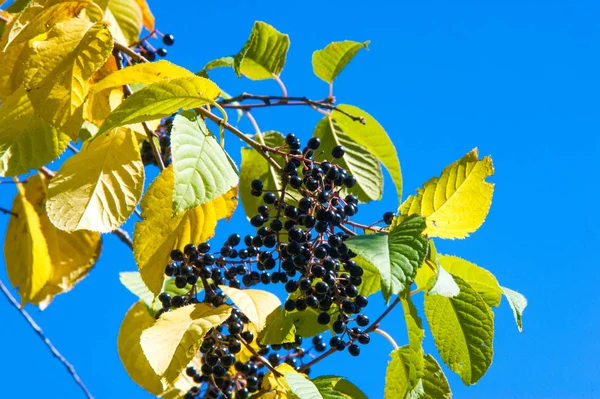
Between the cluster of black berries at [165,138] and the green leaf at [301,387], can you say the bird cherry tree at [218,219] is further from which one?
the cluster of black berries at [165,138]

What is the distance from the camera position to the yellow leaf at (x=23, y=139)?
4.71 ft

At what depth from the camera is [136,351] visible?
5.53 feet

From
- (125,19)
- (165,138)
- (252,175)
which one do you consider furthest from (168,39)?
(252,175)

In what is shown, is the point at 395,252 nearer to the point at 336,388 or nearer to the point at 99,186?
the point at 336,388

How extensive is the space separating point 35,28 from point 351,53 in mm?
708

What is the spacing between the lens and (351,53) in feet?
5.56

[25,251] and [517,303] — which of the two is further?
[25,251]

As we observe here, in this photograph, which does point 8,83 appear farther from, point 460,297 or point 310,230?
point 460,297

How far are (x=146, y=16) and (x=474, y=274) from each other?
1.44 metres

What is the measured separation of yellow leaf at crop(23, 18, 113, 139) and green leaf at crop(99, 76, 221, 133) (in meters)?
0.23

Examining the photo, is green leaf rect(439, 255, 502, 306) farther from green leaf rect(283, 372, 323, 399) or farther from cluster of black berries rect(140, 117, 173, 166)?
cluster of black berries rect(140, 117, 173, 166)

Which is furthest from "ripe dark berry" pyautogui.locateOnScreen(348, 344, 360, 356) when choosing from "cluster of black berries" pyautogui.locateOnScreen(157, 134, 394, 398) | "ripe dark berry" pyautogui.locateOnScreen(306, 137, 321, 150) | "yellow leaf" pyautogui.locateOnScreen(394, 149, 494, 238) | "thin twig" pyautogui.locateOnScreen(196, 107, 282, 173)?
"ripe dark berry" pyautogui.locateOnScreen(306, 137, 321, 150)

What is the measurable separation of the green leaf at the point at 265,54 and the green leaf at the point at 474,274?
0.72 meters

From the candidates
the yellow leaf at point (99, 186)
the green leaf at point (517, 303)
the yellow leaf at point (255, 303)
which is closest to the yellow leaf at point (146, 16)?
the yellow leaf at point (99, 186)
